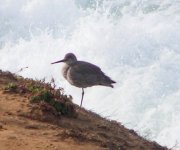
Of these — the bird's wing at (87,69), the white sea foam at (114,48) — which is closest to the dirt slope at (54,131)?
the bird's wing at (87,69)

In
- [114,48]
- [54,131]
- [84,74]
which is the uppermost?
[114,48]

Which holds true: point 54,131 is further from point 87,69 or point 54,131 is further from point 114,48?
point 114,48

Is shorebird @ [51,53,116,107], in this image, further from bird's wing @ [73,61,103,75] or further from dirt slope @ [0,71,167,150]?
dirt slope @ [0,71,167,150]

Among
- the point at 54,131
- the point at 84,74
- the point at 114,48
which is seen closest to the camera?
the point at 54,131

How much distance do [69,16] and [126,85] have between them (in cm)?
951

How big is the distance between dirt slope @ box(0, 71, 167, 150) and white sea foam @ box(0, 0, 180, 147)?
9.55 metres

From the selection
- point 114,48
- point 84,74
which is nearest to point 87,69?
point 84,74

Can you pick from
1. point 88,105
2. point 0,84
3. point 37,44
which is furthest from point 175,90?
point 0,84

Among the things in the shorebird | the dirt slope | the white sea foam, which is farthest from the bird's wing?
the white sea foam

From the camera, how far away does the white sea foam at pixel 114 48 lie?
22.0 metres

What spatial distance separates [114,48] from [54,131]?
63.2 feet

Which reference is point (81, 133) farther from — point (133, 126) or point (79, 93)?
point (79, 93)

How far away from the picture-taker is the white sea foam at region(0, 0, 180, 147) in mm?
21969

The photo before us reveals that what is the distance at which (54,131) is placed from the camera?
8.82 metres
